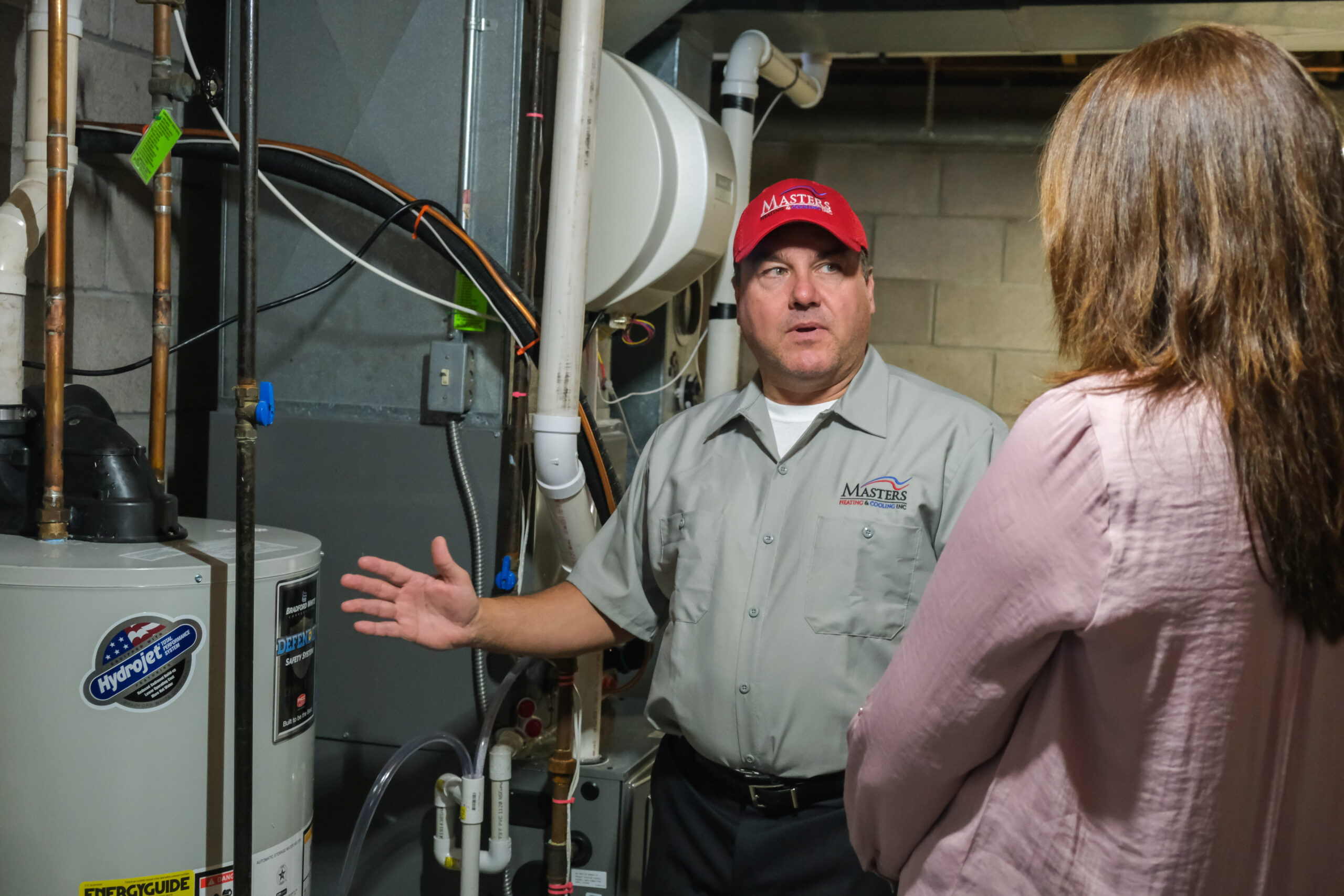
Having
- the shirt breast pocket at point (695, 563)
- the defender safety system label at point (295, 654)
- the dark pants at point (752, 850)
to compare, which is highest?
the shirt breast pocket at point (695, 563)

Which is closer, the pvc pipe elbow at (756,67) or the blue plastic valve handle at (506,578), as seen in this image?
the blue plastic valve handle at (506,578)

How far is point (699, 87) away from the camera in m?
2.71

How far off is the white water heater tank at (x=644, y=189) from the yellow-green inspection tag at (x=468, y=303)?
0.77 feet

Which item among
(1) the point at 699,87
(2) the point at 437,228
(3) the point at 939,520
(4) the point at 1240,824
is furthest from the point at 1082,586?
(1) the point at 699,87

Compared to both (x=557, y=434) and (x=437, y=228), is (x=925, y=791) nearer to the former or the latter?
(x=557, y=434)

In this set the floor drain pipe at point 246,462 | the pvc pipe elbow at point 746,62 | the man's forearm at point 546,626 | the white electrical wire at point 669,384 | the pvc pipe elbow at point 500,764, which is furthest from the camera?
the pvc pipe elbow at point 746,62

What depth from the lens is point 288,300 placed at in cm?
199

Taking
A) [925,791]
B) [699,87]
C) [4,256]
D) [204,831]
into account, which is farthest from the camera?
[699,87]

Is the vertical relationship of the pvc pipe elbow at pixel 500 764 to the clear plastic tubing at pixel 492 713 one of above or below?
below

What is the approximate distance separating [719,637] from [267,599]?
61 centimetres

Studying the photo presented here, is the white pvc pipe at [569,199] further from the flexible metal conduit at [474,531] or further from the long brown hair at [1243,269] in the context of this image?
the long brown hair at [1243,269]

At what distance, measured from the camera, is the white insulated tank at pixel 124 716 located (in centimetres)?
134

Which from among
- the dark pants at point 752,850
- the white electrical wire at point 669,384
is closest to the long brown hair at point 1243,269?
the dark pants at point 752,850

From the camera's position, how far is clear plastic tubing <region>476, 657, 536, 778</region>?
1.84 metres
